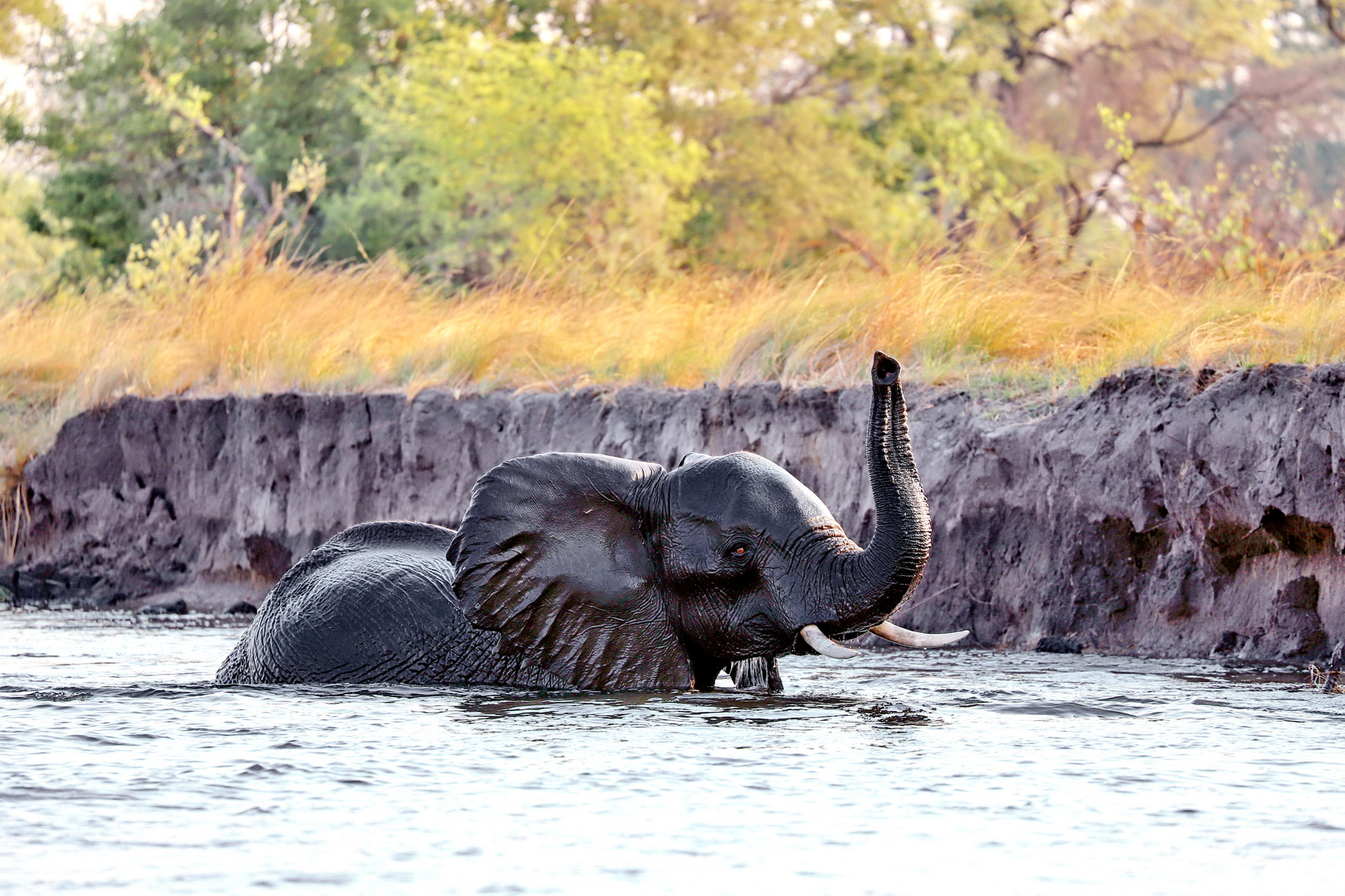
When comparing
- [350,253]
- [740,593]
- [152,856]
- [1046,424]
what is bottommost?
[152,856]

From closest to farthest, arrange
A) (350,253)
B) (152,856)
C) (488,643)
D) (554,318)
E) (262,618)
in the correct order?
(152,856)
(488,643)
(262,618)
(554,318)
(350,253)

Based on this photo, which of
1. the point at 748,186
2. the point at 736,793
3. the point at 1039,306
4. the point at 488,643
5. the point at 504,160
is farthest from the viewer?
the point at 748,186

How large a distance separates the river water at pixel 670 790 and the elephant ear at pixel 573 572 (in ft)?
0.62

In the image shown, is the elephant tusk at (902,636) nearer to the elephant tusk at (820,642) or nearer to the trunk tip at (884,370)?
the elephant tusk at (820,642)

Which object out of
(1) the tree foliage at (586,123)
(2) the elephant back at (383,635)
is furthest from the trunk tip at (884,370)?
(1) the tree foliage at (586,123)

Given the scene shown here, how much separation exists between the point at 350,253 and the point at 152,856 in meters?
20.5

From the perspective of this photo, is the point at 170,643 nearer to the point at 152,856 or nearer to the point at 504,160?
the point at 152,856

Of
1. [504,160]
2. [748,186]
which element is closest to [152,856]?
[504,160]

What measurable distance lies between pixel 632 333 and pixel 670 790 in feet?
28.3

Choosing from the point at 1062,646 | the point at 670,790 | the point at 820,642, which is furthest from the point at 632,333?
the point at 670,790

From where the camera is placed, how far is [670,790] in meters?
4.91

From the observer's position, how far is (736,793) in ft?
15.9

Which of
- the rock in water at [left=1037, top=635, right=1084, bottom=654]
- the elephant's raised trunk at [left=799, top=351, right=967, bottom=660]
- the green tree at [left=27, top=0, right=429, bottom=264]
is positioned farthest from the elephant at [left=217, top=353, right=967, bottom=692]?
the green tree at [left=27, top=0, right=429, bottom=264]

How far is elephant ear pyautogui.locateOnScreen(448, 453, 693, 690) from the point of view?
6418 millimetres
